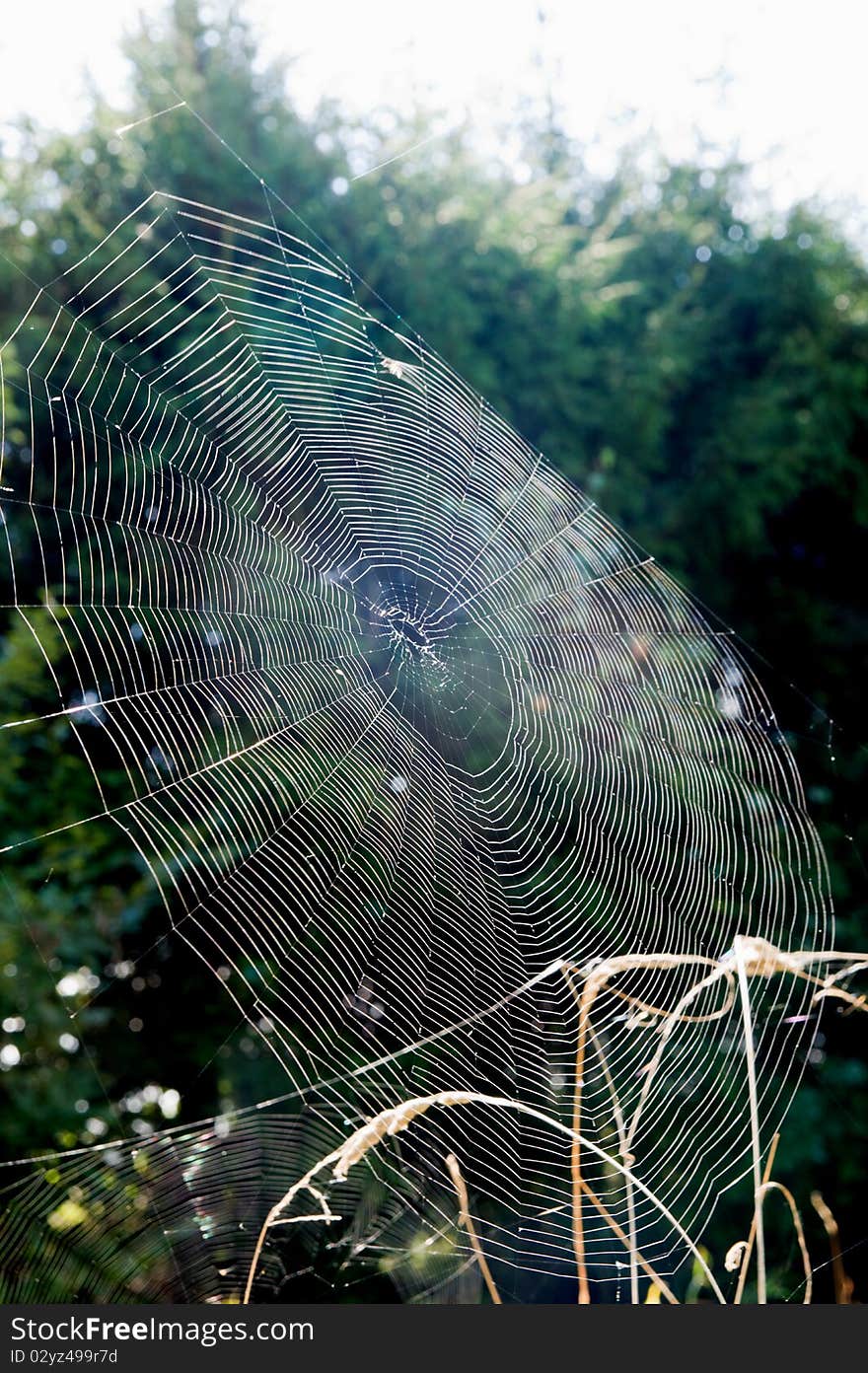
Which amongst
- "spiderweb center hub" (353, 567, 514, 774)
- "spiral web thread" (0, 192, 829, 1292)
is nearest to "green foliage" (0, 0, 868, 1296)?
"spiral web thread" (0, 192, 829, 1292)

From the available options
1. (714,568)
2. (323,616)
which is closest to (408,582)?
(323,616)

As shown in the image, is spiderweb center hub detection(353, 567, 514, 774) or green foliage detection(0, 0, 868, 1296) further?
green foliage detection(0, 0, 868, 1296)

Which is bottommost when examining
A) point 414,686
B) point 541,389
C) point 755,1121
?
point 755,1121

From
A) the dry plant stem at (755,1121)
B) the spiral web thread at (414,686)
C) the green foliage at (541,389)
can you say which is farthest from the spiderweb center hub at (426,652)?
the dry plant stem at (755,1121)

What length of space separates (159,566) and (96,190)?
81.3 inches

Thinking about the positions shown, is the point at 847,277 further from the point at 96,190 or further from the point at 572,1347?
the point at 572,1347

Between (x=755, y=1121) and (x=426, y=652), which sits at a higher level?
(x=426, y=652)

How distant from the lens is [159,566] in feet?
10.0

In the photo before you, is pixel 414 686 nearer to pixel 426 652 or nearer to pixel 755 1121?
pixel 426 652

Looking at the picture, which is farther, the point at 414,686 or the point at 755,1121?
the point at 414,686

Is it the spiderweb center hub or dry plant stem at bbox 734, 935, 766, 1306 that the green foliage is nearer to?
the spiderweb center hub

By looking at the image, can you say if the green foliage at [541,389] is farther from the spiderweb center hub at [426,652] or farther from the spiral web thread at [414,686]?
the spiderweb center hub at [426,652]

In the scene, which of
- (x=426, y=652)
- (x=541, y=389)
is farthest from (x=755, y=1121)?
(x=541, y=389)

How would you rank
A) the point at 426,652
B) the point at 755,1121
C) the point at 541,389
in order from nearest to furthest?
the point at 755,1121 → the point at 426,652 → the point at 541,389
